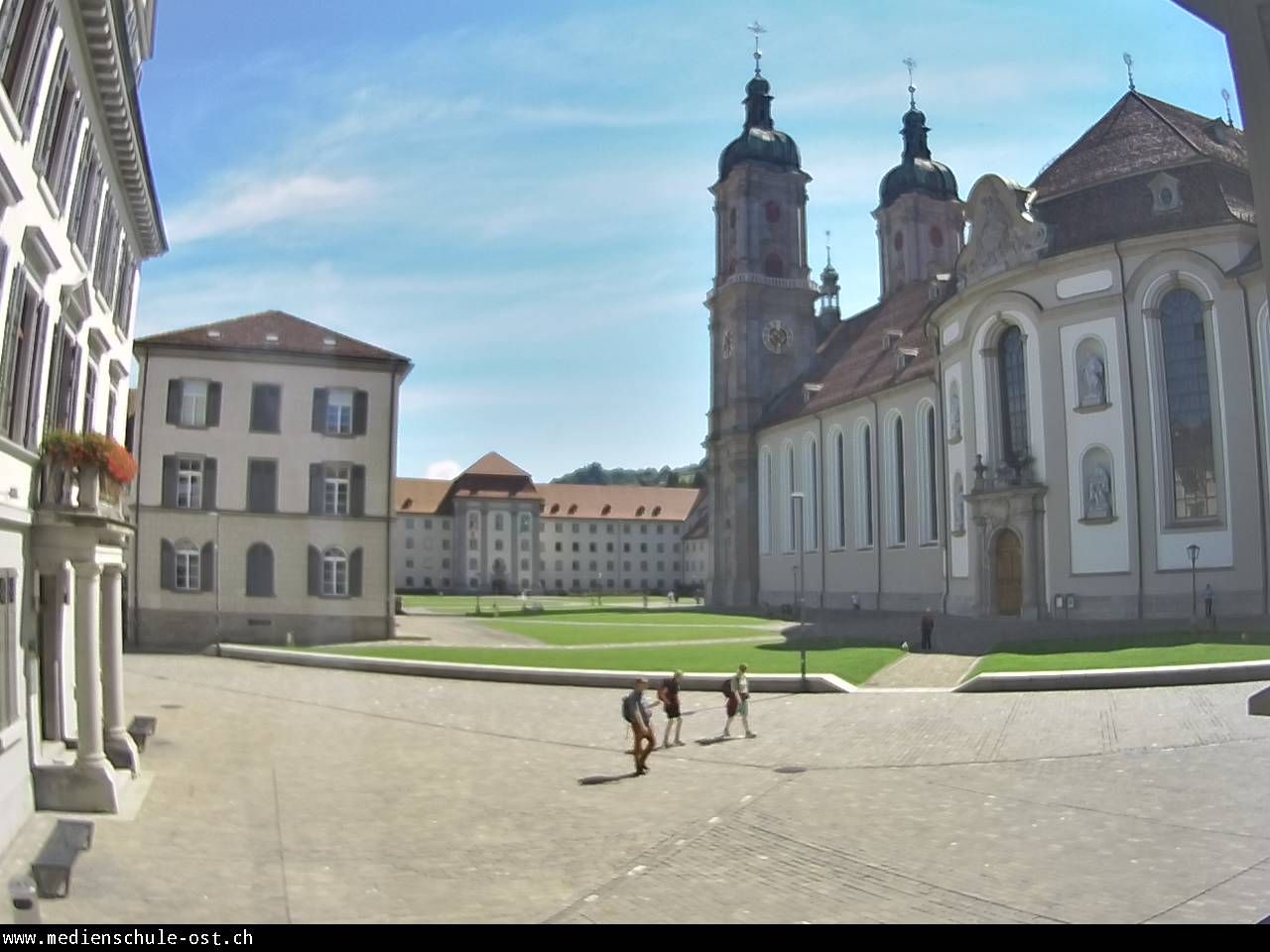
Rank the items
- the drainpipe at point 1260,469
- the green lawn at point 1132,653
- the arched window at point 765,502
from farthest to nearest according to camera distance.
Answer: the arched window at point 765,502 < the drainpipe at point 1260,469 < the green lawn at point 1132,653

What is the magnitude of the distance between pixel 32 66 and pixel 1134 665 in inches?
845

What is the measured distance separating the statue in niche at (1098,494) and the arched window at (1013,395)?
298 centimetres

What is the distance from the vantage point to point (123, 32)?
12.6 metres

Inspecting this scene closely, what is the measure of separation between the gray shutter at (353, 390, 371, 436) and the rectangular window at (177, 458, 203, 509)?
5.09 m

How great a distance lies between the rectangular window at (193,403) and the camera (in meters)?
21.8

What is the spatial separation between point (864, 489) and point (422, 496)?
1206 inches

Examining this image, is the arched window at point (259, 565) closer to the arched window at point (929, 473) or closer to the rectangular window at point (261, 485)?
the rectangular window at point (261, 485)

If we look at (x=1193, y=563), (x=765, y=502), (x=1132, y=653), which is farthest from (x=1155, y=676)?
(x=765, y=502)

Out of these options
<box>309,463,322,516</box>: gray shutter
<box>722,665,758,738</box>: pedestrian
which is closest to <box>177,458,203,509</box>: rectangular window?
<box>309,463,322,516</box>: gray shutter

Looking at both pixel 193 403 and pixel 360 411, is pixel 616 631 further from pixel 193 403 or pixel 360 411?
pixel 193 403

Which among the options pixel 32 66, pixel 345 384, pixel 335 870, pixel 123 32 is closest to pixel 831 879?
pixel 335 870

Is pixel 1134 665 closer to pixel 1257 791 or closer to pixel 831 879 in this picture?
pixel 1257 791

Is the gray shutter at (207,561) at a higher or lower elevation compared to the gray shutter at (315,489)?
lower

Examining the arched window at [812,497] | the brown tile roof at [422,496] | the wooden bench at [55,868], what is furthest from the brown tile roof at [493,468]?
the wooden bench at [55,868]
